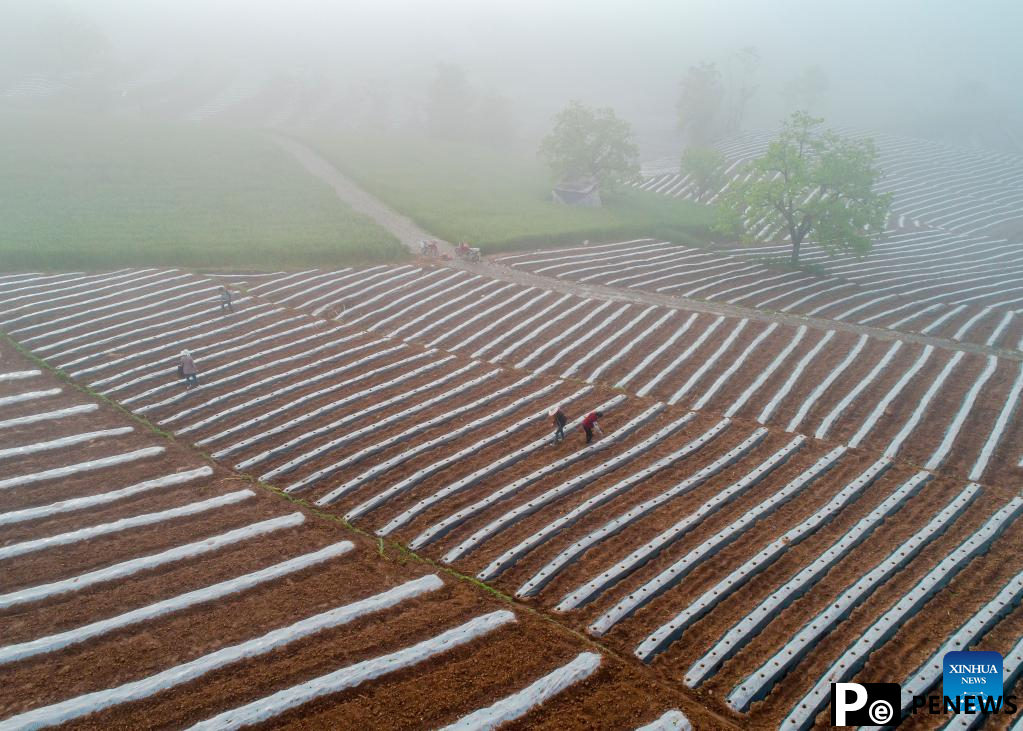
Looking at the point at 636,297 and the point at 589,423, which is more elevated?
the point at 636,297

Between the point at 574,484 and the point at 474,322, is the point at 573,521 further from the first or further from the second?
the point at 474,322

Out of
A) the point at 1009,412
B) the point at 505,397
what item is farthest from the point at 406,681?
the point at 1009,412

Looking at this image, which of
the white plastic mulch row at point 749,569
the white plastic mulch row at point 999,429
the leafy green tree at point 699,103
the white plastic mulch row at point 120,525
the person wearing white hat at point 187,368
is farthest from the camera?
the leafy green tree at point 699,103

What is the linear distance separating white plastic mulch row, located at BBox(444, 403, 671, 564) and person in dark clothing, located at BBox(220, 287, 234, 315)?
51.0ft

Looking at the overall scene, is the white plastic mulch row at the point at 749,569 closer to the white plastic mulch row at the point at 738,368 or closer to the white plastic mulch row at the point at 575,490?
the white plastic mulch row at the point at 575,490

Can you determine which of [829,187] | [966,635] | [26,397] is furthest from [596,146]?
[966,635]

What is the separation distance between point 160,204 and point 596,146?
105ft

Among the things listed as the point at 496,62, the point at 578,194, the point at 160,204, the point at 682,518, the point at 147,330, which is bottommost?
the point at 682,518

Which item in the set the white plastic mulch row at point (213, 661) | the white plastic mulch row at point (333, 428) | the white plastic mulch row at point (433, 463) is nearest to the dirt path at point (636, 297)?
the white plastic mulch row at point (333, 428)

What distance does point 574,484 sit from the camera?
13109 mm

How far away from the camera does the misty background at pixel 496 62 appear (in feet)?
235

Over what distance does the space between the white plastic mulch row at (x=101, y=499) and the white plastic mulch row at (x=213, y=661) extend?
510 centimetres

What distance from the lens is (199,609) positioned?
9.62 metres

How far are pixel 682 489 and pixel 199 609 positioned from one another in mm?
9909
